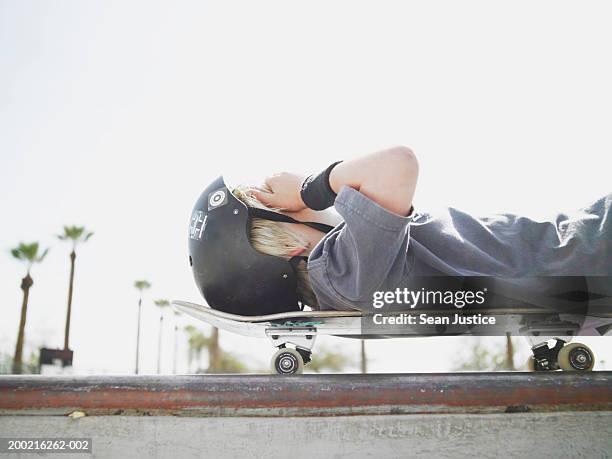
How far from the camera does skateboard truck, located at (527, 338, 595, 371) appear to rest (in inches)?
107

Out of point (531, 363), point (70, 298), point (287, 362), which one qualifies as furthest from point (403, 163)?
point (70, 298)

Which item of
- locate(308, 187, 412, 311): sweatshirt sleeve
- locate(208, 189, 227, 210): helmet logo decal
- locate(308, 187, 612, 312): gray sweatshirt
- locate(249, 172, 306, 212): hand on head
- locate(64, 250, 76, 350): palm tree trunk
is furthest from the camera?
locate(64, 250, 76, 350): palm tree trunk

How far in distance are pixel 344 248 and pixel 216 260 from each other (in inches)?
31.1

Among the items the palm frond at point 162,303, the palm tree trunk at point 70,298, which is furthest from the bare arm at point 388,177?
the palm frond at point 162,303

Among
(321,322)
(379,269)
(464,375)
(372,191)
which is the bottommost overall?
(464,375)

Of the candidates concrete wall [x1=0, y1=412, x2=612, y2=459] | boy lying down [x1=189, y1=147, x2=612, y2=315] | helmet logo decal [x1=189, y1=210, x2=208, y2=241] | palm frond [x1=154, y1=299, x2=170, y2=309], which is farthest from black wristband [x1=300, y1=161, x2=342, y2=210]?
palm frond [x1=154, y1=299, x2=170, y2=309]

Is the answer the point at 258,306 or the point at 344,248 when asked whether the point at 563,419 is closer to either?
the point at 344,248

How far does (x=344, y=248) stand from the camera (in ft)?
7.91

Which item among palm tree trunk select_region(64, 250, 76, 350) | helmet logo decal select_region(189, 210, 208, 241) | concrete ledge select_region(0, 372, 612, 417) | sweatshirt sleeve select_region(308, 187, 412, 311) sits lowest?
concrete ledge select_region(0, 372, 612, 417)

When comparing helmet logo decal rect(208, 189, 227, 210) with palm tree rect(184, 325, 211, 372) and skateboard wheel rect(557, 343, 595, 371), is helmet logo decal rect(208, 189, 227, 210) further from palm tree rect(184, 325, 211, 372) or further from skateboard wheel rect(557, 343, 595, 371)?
palm tree rect(184, 325, 211, 372)

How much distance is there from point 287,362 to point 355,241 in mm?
775

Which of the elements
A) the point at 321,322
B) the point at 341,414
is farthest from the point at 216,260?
the point at 341,414

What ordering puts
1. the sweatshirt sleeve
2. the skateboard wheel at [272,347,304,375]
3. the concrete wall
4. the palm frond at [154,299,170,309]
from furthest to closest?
the palm frond at [154,299,170,309], the skateboard wheel at [272,347,304,375], the sweatshirt sleeve, the concrete wall

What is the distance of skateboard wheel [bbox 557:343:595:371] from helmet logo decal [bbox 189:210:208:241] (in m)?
1.92
